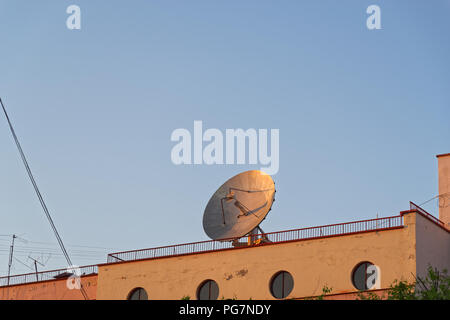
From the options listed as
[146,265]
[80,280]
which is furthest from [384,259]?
[80,280]

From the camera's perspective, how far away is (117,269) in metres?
51.6

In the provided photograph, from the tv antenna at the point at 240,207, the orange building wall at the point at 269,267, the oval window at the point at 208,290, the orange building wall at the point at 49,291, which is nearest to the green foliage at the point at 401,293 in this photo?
the orange building wall at the point at 269,267

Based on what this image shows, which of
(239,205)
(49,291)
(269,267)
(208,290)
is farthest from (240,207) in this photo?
(49,291)

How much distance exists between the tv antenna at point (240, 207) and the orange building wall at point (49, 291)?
26.9ft

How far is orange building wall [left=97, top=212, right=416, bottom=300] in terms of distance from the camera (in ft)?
141

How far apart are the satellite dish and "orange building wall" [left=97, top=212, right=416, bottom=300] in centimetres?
160

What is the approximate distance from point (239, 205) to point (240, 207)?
0.49ft

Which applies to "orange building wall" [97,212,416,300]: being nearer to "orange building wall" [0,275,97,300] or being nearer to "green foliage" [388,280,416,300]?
"orange building wall" [0,275,97,300]

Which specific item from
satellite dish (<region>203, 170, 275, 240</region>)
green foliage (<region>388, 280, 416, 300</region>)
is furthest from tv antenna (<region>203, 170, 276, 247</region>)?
green foliage (<region>388, 280, 416, 300</region>)

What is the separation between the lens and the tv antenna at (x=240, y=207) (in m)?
48.8

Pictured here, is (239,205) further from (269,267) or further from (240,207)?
(269,267)
